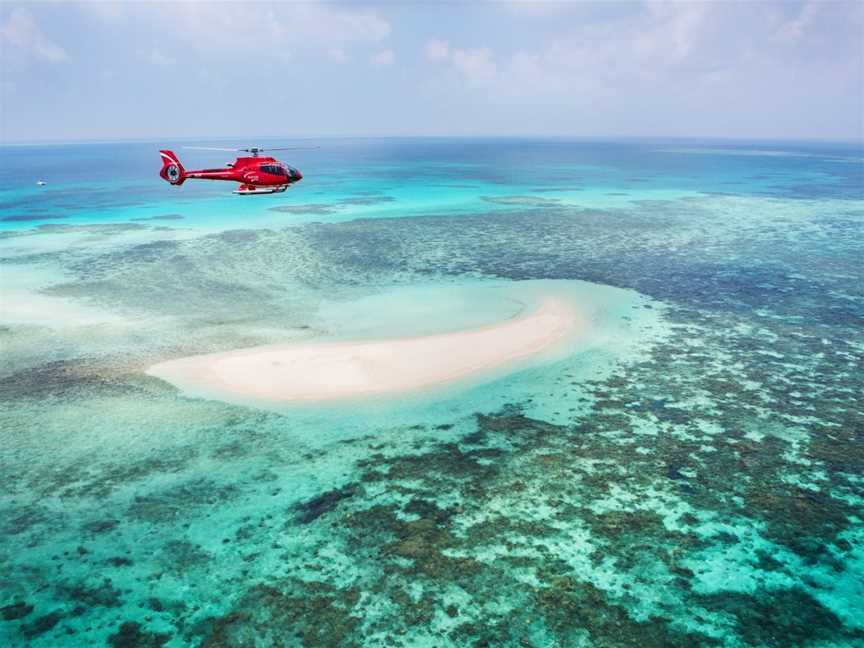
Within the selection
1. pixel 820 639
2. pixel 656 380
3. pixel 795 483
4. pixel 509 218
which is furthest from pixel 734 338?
pixel 509 218

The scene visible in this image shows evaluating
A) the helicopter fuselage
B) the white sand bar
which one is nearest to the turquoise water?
the white sand bar

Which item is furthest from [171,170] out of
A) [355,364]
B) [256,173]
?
[355,364]

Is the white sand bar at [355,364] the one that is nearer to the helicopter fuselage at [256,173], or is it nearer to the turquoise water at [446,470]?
the turquoise water at [446,470]

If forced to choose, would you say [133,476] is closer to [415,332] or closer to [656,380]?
[415,332]

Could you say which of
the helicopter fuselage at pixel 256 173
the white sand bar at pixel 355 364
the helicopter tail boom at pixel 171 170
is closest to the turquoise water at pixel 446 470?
the white sand bar at pixel 355 364

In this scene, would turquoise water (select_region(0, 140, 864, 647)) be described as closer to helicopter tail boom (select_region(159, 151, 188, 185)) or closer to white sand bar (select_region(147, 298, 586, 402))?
white sand bar (select_region(147, 298, 586, 402))

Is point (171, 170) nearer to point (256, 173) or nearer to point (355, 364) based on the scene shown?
point (256, 173)
